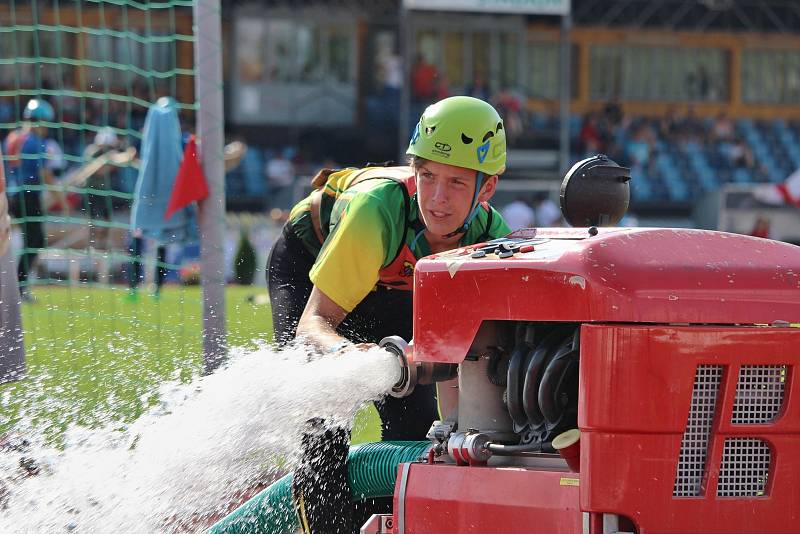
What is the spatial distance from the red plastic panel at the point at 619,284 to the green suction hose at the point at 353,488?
2.00 feet

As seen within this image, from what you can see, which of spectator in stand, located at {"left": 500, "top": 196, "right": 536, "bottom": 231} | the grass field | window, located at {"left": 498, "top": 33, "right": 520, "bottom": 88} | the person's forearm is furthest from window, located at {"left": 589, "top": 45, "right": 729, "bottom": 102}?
the person's forearm

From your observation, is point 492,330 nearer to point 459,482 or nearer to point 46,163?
point 459,482

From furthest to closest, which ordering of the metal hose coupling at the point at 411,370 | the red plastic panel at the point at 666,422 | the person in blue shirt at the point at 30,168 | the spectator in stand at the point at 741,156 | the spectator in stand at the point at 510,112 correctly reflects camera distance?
Result: 1. the spectator in stand at the point at 741,156
2. the spectator in stand at the point at 510,112
3. the person in blue shirt at the point at 30,168
4. the metal hose coupling at the point at 411,370
5. the red plastic panel at the point at 666,422

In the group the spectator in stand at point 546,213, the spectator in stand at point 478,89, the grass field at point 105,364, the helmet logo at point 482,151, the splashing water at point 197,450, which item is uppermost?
the spectator in stand at point 478,89

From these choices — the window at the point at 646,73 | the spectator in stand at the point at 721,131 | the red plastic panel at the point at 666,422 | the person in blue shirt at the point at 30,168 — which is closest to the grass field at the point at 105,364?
the red plastic panel at the point at 666,422

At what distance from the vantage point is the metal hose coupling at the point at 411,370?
3.06 m

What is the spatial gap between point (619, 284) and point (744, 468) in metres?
0.49

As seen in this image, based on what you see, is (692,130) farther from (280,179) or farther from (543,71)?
(280,179)

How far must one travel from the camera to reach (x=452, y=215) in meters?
3.72

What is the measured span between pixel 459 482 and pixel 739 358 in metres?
0.71

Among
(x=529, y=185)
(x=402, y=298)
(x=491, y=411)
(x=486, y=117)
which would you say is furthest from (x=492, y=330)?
(x=529, y=185)

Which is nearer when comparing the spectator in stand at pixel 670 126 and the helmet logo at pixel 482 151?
the helmet logo at pixel 482 151

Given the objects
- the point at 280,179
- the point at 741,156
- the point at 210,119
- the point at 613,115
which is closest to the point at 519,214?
the point at 280,179

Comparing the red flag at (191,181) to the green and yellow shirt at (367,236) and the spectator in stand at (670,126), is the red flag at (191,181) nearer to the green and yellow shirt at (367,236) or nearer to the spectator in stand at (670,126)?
the green and yellow shirt at (367,236)
